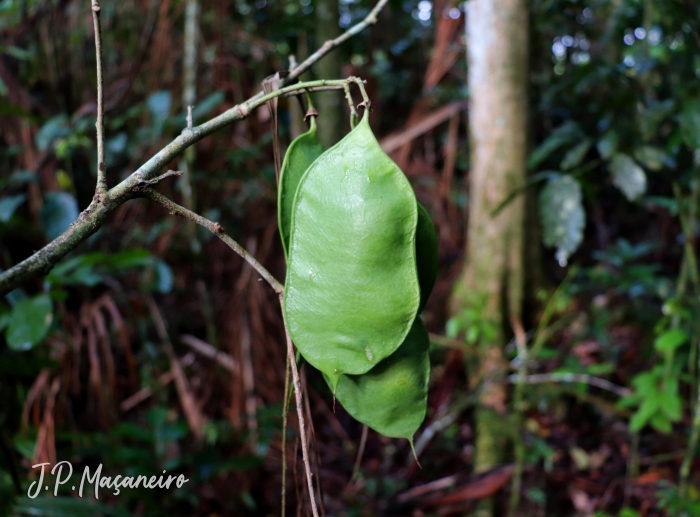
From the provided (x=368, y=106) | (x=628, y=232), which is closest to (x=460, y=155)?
(x=628, y=232)

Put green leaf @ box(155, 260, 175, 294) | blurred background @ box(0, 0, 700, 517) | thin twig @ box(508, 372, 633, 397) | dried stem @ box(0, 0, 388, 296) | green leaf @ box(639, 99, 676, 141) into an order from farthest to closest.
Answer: thin twig @ box(508, 372, 633, 397), green leaf @ box(155, 260, 175, 294), blurred background @ box(0, 0, 700, 517), green leaf @ box(639, 99, 676, 141), dried stem @ box(0, 0, 388, 296)

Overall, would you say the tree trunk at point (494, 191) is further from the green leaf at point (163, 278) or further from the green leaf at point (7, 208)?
the green leaf at point (7, 208)

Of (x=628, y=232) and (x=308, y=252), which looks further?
(x=628, y=232)

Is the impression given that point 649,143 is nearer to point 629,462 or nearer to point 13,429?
point 629,462

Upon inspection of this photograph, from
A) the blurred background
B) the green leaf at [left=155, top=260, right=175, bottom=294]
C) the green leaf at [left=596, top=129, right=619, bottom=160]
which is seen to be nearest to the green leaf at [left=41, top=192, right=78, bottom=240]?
the blurred background

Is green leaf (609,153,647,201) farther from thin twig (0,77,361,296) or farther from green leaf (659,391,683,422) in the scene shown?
thin twig (0,77,361,296)

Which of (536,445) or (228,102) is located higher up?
(228,102)
